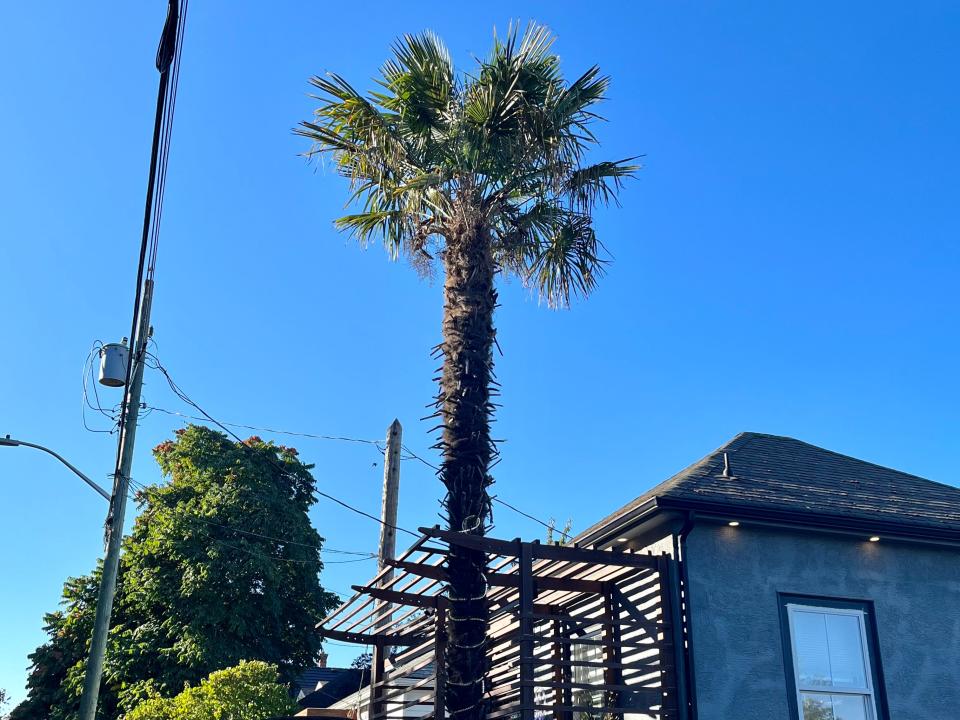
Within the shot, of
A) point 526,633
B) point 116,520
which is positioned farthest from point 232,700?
point 526,633

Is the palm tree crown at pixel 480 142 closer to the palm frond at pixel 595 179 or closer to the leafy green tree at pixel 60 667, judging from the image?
the palm frond at pixel 595 179

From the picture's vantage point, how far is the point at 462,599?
33.4ft

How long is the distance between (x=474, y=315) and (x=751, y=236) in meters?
13.3

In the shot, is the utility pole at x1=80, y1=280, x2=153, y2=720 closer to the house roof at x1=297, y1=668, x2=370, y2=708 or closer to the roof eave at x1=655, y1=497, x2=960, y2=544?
the roof eave at x1=655, y1=497, x2=960, y2=544

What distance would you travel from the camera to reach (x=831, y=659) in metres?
10.6

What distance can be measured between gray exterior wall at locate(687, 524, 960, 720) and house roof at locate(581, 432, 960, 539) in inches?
15.0

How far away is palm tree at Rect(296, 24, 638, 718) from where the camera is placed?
10750mm

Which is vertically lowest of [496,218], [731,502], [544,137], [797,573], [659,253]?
[797,573]

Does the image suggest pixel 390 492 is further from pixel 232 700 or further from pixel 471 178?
pixel 471 178

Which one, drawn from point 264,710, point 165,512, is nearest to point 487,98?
point 264,710

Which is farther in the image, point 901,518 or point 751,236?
point 751,236

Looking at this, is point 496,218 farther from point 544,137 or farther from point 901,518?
point 901,518

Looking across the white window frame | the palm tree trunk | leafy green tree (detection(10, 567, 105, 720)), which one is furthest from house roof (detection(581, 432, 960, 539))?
leafy green tree (detection(10, 567, 105, 720))

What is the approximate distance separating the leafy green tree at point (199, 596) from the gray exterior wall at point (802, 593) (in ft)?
56.4
